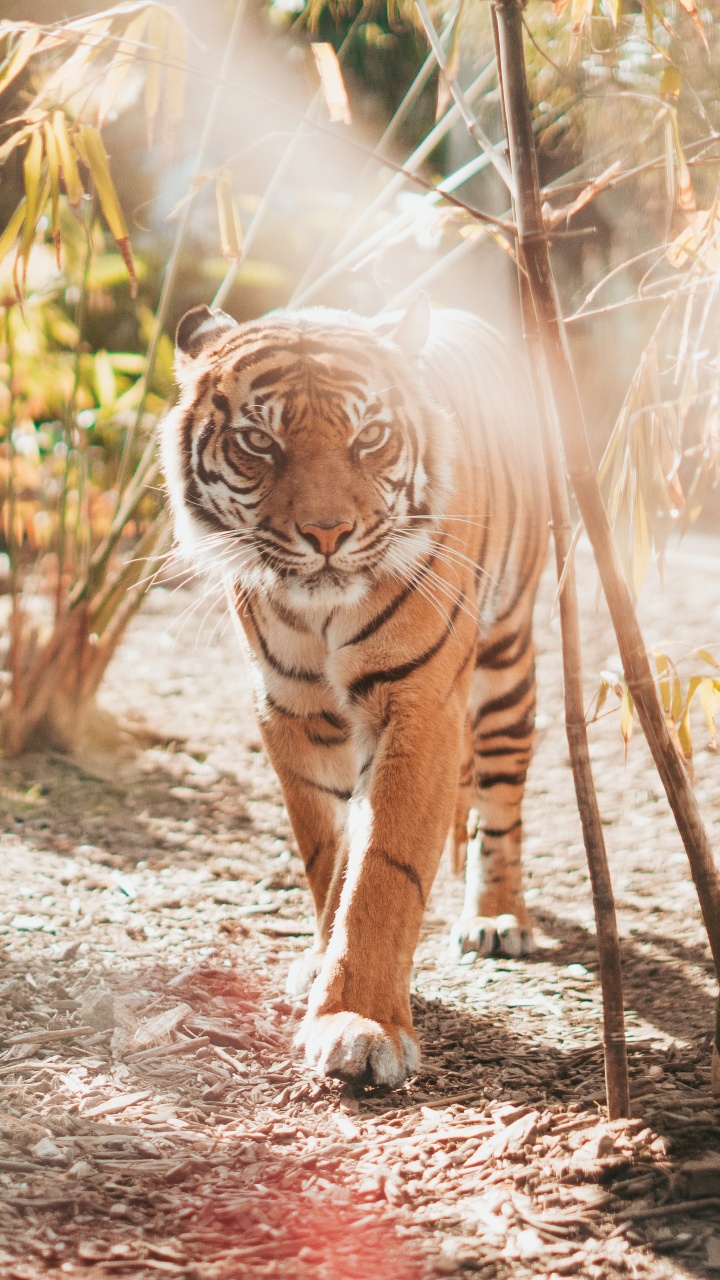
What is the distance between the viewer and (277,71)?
22.8ft

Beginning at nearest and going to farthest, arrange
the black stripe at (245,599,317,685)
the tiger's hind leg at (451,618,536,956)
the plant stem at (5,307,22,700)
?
the black stripe at (245,599,317,685) < the tiger's hind leg at (451,618,536,956) < the plant stem at (5,307,22,700)

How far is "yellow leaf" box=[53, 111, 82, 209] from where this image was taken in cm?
184

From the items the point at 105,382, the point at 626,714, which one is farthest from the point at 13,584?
the point at 626,714

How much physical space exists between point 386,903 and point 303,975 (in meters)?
0.50

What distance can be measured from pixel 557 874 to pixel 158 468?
6.30ft

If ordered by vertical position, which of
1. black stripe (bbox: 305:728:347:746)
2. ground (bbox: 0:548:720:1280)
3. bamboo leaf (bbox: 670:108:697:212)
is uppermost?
bamboo leaf (bbox: 670:108:697:212)

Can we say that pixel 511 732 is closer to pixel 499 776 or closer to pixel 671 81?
pixel 499 776

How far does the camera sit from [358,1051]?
1.91 m

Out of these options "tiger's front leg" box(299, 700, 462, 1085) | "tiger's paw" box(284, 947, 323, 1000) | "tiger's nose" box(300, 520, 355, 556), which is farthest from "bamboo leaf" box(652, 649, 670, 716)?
"tiger's paw" box(284, 947, 323, 1000)

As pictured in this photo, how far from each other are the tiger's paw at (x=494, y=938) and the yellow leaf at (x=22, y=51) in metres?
2.11

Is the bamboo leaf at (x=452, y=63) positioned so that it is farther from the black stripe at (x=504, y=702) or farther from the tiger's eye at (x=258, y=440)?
the black stripe at (x=504, y=702)

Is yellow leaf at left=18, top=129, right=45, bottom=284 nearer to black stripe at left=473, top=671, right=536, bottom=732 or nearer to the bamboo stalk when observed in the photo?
the bamboo stalk

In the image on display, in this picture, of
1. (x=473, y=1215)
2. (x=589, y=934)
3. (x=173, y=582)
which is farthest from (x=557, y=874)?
(x=173, y=582)

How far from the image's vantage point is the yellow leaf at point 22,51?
5.51 ft
